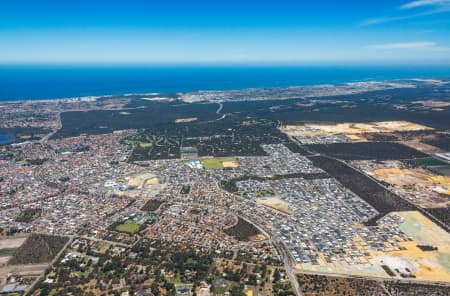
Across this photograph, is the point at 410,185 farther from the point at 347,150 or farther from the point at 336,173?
the point at 347,150

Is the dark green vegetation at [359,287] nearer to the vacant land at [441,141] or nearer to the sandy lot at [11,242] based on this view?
the sandy lot at [11,242]

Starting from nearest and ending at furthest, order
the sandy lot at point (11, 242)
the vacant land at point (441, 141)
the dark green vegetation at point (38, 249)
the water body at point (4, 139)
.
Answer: the dark green vegetation at point (38, 249), the sandy lot at point (11, 242), the vacant land at point (441, 141), the water body at point (4, 139)

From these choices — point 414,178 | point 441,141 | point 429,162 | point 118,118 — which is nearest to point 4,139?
point 118,118

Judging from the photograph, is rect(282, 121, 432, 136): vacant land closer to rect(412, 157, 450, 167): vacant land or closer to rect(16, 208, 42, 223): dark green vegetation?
rect(412, 157, 450, 167): vacant land

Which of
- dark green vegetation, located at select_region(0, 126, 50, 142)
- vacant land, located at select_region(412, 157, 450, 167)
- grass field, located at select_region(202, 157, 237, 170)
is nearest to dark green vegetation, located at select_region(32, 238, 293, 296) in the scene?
grass field, located at select_region(202, 157, 237, 170)

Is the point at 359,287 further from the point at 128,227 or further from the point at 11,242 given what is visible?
the point at 11,242

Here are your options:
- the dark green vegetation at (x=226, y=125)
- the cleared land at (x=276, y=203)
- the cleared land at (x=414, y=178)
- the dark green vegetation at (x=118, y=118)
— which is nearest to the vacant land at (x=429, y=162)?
the dark green vegetation at (x=226, y=125)
